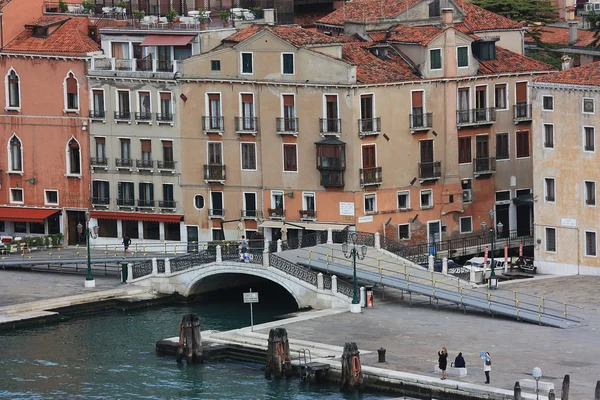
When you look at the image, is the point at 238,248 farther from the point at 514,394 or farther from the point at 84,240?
the point at 514,394

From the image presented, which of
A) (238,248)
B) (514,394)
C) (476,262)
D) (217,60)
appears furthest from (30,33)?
(514,394)

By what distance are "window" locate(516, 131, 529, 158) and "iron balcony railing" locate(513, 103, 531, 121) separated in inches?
30.9

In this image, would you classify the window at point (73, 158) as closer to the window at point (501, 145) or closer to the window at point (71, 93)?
the window at point (71, 93)

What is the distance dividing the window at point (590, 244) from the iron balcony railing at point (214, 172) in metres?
20.7

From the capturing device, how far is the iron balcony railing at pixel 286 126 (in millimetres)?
116312

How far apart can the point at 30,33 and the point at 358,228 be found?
73.5ft

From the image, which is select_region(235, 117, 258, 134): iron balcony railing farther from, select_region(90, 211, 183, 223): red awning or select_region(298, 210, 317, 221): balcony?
select_region(90, 211, 183, 223): red awning

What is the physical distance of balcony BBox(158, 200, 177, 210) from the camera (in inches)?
4744

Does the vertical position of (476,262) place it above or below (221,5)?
below

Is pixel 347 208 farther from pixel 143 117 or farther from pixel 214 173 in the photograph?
pixel 143 117

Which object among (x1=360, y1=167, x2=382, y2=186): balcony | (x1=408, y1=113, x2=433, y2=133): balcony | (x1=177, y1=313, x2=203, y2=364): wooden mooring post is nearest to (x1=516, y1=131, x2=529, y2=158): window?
(x1=408, y1=113, x2=433, y2=133): balcony

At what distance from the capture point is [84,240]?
12369 centimetres

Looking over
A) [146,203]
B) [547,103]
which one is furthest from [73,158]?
[547,103]

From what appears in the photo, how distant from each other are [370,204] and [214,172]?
8692 millimetres
